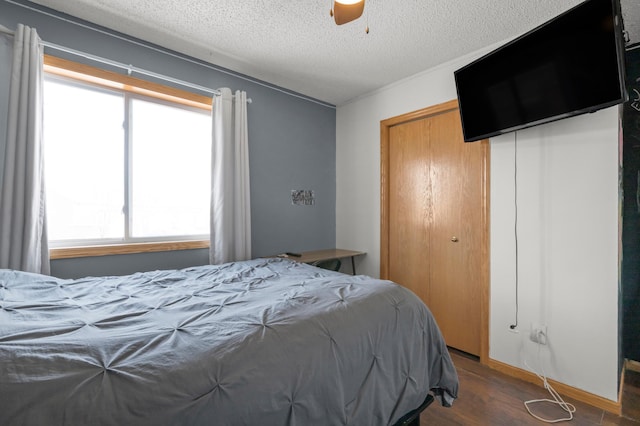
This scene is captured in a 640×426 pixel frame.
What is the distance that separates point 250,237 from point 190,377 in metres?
2.03

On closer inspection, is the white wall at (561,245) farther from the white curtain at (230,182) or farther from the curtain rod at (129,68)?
the curtain rod at (129,68)

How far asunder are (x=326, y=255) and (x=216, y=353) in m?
2.34

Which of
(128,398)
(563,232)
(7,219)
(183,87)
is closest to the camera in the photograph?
(128,398)

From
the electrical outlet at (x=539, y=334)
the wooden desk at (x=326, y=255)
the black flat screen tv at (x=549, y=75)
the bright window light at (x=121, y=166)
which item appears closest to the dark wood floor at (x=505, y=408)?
the electrical outlet at (x=539, y=334)

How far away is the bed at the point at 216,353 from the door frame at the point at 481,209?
3.74 feet

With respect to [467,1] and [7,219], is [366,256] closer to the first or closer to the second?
[467,1]

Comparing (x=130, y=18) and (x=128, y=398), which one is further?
(x=130, y=18)

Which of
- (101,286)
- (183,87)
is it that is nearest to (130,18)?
(183,87)

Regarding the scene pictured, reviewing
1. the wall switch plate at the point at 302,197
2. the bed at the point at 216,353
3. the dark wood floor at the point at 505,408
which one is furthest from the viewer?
the wall switch plate at the point at 302,197

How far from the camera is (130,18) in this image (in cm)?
212

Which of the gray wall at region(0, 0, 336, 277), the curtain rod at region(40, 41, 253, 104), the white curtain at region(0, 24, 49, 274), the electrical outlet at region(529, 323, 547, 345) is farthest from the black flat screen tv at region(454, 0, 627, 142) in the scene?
the white curtain at region(0, 24, 49, 274)

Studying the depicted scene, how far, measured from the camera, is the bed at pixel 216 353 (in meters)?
0.74

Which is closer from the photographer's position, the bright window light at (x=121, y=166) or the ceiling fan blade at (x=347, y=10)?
the ceiling fan blade at (x=347, y=10)

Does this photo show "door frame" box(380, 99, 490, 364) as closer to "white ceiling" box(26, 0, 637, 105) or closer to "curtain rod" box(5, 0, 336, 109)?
"white ceiling" box(26, 0, 637, 105)
